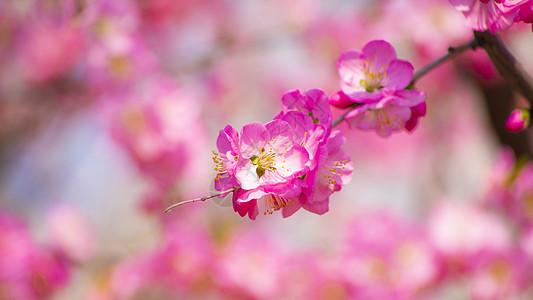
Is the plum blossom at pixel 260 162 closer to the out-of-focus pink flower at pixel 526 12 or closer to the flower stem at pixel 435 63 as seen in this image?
the flower stem at pixel 435 63

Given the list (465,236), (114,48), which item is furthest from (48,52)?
(465,236)

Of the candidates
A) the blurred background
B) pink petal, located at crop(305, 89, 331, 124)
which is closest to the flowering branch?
pink petal, located at crop(305, 89, 331, 124)

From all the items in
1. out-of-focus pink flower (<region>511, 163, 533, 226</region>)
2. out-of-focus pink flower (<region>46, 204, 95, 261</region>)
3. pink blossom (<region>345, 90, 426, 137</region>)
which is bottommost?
pink blossom (<region>345, 90, 426, 137</region>)

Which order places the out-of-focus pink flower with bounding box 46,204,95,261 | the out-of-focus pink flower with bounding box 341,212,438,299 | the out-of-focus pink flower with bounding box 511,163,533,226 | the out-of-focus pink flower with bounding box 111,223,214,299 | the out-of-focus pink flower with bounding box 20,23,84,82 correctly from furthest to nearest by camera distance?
the out-of-focus pink flower with bounding box 20,23,84,82, the out-of-focus pink flower with bounding box 46,204,95,261, the out-of-focus pink flower with bounding box 111,223,214,299, the out-of-focus pink flower with bounding box 341,212,438,299, the out-of-focus pink flower with bounding box 511,163,533,226

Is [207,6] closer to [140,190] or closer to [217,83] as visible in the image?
[217,83]

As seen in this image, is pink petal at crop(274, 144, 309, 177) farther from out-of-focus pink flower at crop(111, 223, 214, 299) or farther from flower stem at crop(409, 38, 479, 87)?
out-of-focus pink flower at crop(111, 223, 214, 299)

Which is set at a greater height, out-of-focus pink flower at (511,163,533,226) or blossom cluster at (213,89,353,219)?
out-of-focus pink flower at (511,163,533,226)
